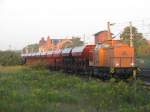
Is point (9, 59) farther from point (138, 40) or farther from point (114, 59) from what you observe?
point (114, 59)

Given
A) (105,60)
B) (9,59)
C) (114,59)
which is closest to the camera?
(114,59)

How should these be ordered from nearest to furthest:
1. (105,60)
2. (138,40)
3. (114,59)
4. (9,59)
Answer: (114,59) < (105,60) < (138,40) < (9,59)

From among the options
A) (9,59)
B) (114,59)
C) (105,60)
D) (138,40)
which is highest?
(138,40)

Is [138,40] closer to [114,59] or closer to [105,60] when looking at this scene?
[105,60]

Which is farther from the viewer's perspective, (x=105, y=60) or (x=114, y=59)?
(x=105, y=60)

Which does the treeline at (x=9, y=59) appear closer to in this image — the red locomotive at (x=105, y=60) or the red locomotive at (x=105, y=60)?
the red locomotive at (x=105, y=60)

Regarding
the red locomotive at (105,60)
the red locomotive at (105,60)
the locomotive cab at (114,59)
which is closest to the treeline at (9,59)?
the red locomotive at (105,60)

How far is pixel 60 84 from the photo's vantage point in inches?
960

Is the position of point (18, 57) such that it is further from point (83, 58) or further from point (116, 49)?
point (116, 49)

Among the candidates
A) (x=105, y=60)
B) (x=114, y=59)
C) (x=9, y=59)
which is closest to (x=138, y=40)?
(x=9, y=59)

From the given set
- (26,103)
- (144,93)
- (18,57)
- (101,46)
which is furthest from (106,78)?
(18,57)

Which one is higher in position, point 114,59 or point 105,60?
point 114,59

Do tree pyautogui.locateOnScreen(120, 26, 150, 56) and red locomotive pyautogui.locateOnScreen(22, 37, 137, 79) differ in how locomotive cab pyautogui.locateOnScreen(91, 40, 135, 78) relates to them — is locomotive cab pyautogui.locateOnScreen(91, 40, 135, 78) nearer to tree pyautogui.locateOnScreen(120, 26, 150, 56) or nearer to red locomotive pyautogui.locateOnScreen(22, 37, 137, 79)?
red locomotive pyautogui.locateOnScreen(22, 37, 137, 79)

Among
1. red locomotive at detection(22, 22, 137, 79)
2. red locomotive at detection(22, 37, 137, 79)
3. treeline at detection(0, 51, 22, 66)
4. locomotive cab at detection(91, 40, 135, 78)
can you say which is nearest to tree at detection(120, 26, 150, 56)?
red locomotive at detection(22, 22, 137, 79)
